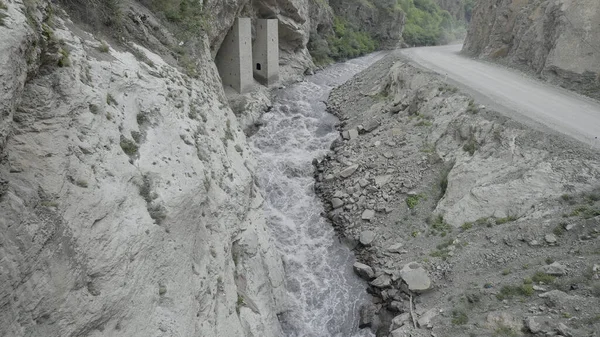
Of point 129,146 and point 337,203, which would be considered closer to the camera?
point 129,146

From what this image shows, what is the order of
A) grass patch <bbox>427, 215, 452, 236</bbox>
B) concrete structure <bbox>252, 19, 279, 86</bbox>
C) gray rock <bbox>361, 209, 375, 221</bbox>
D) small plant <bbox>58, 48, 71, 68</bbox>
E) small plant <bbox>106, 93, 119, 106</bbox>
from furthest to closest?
concrete structure <bbox>252, 19, 279, 86</bbox> → gray rock <bbox>361, 209, 375, 221</bbox> → grass patch <bbox>427, 215, 452, 236</bbox> → small plant <bbox>106, 93, 119, 106</bbox> → small plant <bbox>58, 48, 71, 68</bbox>

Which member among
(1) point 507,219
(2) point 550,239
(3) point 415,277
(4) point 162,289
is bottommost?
(3) point 415,277

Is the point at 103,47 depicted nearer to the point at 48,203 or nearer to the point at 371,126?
→ the point at 48,203

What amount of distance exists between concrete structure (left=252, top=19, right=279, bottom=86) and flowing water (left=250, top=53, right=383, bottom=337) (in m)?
2.84

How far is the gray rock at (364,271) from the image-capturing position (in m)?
14.3

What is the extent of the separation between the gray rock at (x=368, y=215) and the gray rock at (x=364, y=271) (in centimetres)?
247

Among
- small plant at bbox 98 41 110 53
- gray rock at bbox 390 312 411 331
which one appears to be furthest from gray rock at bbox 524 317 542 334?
small plant at bbox 98 41 110 53

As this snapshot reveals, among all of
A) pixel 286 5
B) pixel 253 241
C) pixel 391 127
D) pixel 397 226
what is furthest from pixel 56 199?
pixel 286 5

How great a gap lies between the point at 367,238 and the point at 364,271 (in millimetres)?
1703

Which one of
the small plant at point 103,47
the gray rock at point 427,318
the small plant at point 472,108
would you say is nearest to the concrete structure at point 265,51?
the small plant at point 472,108

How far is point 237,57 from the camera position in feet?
85.7

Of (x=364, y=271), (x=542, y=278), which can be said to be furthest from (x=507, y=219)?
(x=364, y=271)

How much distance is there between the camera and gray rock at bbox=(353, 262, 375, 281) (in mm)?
14281

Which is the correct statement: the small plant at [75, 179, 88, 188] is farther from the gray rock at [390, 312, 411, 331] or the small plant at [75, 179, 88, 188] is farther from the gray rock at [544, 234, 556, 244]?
the gray rock at [544, 234, 556, 244]
